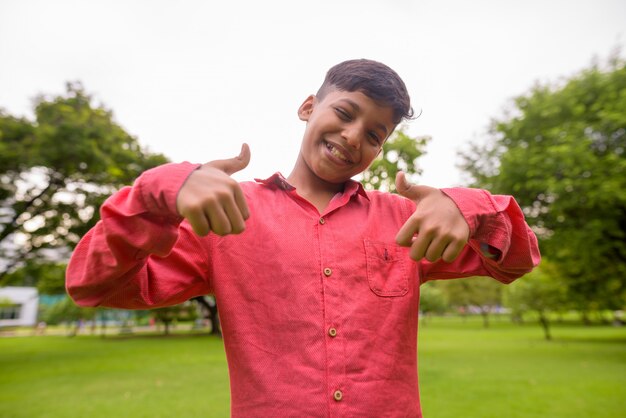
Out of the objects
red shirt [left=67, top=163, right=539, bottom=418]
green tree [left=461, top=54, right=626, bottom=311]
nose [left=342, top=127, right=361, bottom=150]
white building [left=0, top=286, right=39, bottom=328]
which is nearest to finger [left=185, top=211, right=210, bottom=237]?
red shirt [left=67, top=163, right=539, bottom=418]

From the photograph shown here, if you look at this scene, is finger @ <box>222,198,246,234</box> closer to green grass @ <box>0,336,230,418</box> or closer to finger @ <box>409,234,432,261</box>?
finger @ <box>409,234,432,261</box>

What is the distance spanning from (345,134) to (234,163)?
1.82ft

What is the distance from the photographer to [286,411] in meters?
1.18

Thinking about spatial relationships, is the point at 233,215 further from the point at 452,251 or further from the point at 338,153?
the point at 338,153

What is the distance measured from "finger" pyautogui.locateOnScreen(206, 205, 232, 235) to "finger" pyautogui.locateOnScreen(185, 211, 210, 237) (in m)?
0.02

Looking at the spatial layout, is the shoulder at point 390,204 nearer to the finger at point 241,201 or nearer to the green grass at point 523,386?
the finger at point 241,201

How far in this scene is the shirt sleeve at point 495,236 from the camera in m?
1.14

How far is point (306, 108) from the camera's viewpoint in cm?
185

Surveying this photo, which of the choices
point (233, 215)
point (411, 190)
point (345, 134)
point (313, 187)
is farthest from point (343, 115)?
point (233, 215)

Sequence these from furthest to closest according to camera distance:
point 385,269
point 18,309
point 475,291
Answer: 1. point 18,309
2. point 475,291
3. point 385,269

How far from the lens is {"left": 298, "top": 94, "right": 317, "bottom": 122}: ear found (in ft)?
6.01

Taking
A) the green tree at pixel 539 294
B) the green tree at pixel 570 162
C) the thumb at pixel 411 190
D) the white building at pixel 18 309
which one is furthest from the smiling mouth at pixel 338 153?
the white building at pixel 18 309

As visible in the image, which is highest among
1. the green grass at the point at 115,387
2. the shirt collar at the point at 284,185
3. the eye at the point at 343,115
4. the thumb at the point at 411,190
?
the eye at the point at 343,115

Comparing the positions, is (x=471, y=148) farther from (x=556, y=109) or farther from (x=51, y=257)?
(x=51, y=257)
